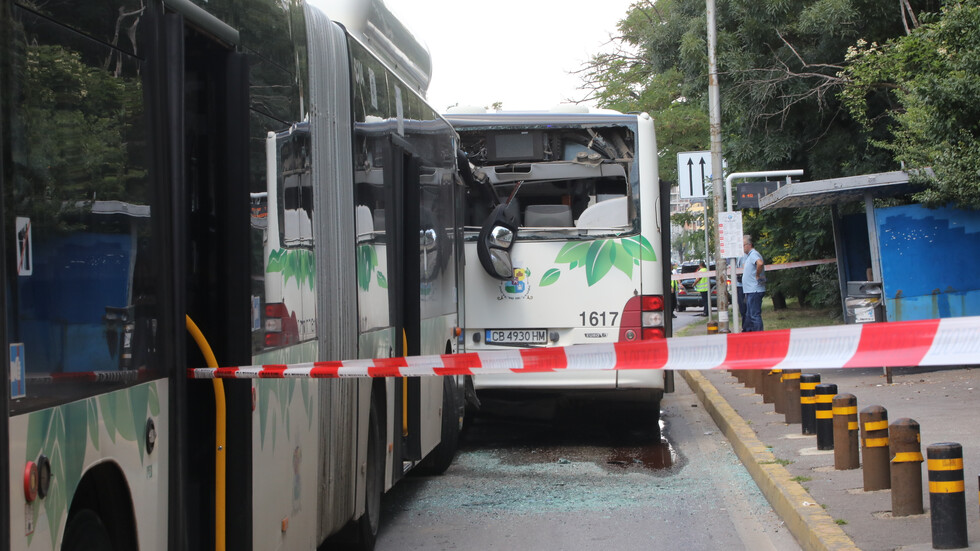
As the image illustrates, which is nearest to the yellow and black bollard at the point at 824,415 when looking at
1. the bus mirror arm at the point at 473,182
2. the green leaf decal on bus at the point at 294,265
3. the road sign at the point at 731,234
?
the bus mirror arm at the point at 473,182

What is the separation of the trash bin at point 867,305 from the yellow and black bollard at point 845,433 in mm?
8044

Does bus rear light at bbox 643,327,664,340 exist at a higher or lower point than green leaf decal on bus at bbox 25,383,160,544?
higher

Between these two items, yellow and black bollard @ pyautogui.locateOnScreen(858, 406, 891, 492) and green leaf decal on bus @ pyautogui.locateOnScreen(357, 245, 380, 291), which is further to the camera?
yellow and black bollard @ pyautogui.locateOnScreen(858, 406, 891, 492)

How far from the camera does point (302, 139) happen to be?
5.24 metres

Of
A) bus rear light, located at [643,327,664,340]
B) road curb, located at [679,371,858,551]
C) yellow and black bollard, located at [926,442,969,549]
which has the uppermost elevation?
bus rear light, located at [643,327,664,340]

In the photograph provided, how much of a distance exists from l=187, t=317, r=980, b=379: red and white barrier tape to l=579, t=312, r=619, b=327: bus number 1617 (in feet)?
18.1

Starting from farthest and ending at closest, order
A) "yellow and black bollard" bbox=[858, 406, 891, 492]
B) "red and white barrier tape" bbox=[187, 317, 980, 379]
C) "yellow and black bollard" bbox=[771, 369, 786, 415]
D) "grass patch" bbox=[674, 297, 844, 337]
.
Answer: "grass patch" bbox=[674, 297, 844, 337] < "yellow and black bollard" bbox=[771, 369, 786, 415] < "yellow and black bollard" bbox=[858, 406, 891, 492] < "red and white barrier tape" bbox=[187, 317, 980, 379]

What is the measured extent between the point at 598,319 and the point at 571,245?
30.4 inches

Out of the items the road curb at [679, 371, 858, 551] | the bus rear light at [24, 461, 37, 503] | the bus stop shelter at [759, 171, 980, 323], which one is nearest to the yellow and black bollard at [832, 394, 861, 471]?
the road curb at [679, 371, 858, 551]

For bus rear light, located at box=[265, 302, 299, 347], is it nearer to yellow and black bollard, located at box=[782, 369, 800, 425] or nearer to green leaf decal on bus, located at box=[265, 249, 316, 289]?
green leaf decal on bus, located at box=[265, 249, 316, 289]

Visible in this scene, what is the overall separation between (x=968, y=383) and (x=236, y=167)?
11.9m

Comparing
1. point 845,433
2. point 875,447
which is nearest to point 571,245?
point 845,433

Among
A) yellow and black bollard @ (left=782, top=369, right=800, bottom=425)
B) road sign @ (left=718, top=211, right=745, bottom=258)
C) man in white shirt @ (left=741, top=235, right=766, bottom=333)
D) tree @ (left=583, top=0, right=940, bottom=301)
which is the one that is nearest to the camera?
yellow and black bollard @ (left=782, top=369, right=800, bottom=425)

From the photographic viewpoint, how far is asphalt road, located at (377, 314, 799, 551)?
720cm
